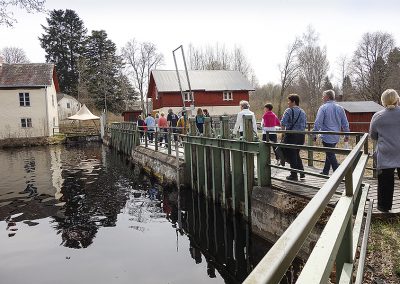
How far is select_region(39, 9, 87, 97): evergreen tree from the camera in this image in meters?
61.3

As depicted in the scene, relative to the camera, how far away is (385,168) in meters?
5.07

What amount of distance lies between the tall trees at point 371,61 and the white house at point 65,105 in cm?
4217

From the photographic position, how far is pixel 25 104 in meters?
38.5

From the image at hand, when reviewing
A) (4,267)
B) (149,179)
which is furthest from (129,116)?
(4,267)

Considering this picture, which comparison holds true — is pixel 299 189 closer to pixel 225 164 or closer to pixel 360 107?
pixel 225 164

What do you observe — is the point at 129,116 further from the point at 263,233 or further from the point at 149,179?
the point at 263,233

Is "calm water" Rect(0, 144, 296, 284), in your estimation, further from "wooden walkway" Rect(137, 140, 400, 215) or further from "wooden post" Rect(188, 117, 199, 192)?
"wooden walkway" Rect(137, 140, 400, 215)

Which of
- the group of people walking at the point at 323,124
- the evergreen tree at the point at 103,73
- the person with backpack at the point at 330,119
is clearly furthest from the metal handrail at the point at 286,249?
the evergreen tree at the point at 103,73

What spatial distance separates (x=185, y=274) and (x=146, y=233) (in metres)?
2.48

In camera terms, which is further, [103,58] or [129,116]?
[103,58]

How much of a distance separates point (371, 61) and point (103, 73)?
40.3 meters

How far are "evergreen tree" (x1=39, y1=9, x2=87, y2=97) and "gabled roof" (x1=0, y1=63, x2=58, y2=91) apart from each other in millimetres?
20507

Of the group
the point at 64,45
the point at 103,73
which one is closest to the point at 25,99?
the point at 103,73

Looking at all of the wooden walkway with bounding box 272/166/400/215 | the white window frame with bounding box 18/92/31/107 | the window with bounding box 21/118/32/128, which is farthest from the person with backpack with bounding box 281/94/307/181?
the white window frame with bounding box 18/92/31/107
